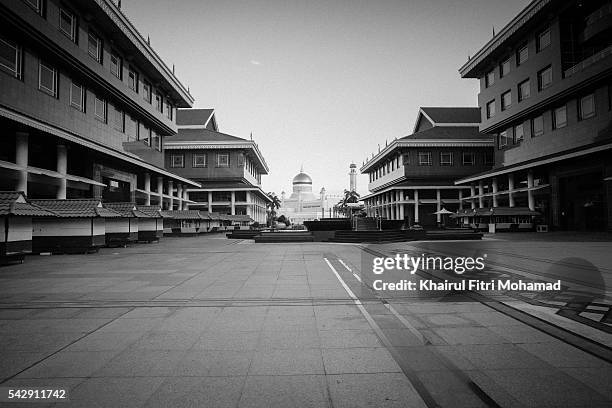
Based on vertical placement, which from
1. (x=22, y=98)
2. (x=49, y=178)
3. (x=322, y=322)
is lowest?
(x=322, y=322)

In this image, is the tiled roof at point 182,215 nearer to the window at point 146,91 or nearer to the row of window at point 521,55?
the window at point 146,91

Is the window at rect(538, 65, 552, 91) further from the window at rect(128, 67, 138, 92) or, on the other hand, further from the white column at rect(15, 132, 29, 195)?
the white column at rect(15, 132, 29, 195)

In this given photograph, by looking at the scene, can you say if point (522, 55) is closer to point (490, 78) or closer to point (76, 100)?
point (490, 78)

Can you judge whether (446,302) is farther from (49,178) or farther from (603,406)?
(49,178)

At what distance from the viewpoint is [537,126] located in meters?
34.0

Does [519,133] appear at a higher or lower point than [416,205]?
higher

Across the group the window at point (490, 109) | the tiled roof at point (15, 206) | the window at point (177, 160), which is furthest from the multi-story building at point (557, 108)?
the window at point (177, 160)

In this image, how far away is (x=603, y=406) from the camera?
3.18 meters

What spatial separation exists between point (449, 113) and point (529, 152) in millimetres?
26423

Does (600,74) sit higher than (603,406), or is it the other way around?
(600,74)

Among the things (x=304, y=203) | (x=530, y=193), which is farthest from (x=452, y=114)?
(x=304, y=203)

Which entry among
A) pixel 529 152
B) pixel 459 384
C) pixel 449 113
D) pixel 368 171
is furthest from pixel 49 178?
pixel 368 171

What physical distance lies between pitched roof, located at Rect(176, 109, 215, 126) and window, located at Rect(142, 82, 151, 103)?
27.5m

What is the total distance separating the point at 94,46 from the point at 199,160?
32.3 metres
